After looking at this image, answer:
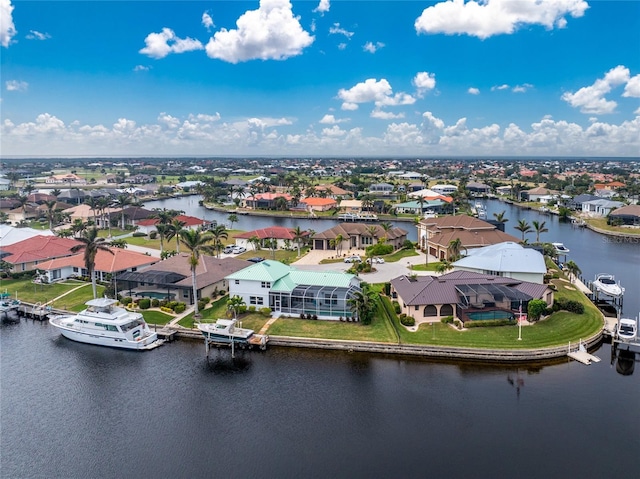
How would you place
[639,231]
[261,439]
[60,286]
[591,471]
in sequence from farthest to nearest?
[639,231] → [60,286] → [261,439] → [591,471]

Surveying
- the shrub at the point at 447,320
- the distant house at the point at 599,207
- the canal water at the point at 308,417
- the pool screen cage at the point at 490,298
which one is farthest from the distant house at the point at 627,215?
the shrub at the point at 447,320

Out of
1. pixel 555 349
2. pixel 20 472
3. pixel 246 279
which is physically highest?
pixel 246 279

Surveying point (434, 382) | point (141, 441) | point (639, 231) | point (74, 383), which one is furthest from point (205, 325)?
point (639, 231)

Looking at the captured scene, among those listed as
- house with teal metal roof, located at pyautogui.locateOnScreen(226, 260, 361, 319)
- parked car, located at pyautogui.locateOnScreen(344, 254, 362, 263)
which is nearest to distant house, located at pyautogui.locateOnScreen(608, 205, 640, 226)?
parked car, located at pyautogui.locateOnScreen(344, 254, 362, 263)

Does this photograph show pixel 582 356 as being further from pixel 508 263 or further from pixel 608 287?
pixel 608 287

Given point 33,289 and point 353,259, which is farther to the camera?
point 353,259

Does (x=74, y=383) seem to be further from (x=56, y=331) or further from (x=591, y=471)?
(x=591, y=471)

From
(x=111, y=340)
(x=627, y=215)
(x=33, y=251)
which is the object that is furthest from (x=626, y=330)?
(x=627, y=215)
